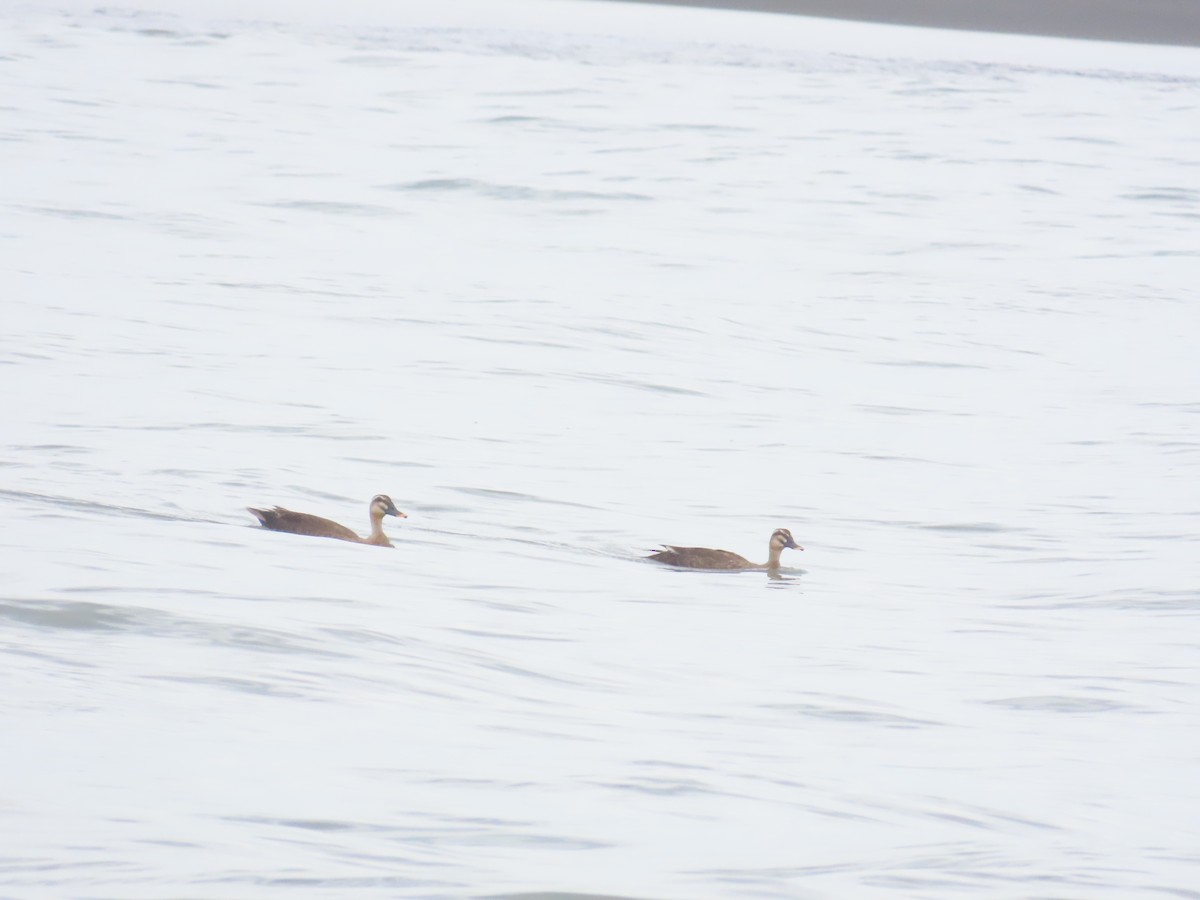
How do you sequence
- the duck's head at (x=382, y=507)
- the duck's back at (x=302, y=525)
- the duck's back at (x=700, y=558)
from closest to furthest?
the duck's back at (x=302, y=525), the duck's back at (x=700, y=558), the duck's head at (x=382, y=507)

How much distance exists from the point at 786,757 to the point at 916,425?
8.87 m

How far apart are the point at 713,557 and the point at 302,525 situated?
86.2 inches

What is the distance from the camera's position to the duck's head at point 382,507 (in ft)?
33.3

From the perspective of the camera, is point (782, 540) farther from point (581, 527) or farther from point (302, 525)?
point (302, 525)

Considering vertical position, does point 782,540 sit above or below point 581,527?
above

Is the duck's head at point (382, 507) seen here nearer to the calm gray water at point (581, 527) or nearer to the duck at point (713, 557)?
the calm gray water at point (581, 527)

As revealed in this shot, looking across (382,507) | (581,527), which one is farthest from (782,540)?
(382,507)

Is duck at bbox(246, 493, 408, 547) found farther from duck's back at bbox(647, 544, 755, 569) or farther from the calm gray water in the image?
duck's back at bbox(647, 544, 755, 569)

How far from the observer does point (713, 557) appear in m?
10.0

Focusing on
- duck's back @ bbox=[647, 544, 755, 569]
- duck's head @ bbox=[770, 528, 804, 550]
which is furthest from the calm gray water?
duck's head @ bbox=[770, 528, 804, 550]

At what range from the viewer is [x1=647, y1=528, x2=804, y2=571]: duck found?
989 cm

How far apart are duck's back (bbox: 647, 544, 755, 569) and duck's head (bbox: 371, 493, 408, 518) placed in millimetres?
1450

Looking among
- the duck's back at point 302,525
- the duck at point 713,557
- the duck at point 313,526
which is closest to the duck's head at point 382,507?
the duck at point 313,526

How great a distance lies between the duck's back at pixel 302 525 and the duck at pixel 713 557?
1641mm
